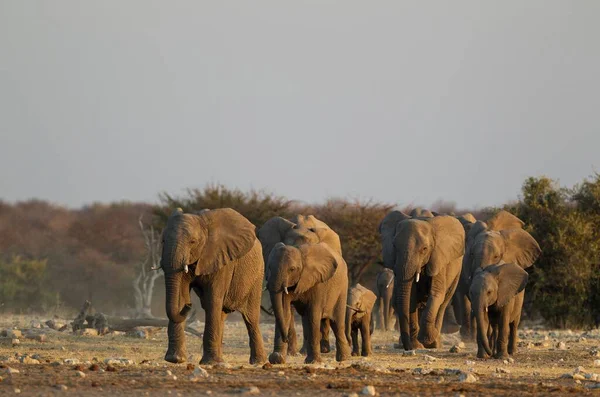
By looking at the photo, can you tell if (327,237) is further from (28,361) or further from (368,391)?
(368,391)

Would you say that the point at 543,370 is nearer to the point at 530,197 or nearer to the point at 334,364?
the point at 334,364

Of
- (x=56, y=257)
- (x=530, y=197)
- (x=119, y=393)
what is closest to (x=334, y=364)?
(x=119, y=393)

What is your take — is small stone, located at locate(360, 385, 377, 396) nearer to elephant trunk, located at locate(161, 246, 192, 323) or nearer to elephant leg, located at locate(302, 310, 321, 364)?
elephant trunk, located at locate(161, 246, 192, 323)

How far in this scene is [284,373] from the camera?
1684 centimetres

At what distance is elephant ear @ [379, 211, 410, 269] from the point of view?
90.5ft

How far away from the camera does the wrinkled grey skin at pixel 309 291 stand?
20.3m

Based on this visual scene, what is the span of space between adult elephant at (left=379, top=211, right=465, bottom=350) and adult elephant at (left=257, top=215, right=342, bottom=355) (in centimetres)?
→ 155

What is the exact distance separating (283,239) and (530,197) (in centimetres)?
1593

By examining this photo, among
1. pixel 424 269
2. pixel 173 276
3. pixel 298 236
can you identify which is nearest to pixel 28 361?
pixel 173 276

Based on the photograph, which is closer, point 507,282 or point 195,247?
point 195,247

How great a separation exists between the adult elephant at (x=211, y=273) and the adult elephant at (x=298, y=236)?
2433 mm

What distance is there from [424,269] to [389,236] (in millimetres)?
2081

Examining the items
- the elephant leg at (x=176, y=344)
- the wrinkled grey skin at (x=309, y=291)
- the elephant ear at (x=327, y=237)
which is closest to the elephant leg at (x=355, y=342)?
the elephant ear at (x=327, y=237)

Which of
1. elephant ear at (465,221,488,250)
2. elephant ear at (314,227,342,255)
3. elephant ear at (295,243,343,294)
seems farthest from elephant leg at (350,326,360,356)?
elephant ear at (465,221,488,250)
